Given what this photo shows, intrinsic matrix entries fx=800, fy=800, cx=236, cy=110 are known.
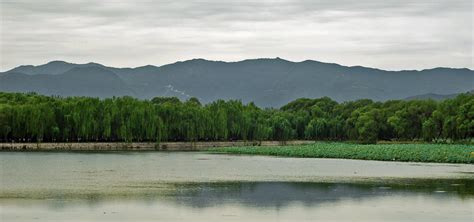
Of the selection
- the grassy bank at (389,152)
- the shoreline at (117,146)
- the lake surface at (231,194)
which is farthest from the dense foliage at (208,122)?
the lake surface at (231,194)

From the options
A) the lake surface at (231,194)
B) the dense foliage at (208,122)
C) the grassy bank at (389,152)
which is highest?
the dense foliage at (208,122)

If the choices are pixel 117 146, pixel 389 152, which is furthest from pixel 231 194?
pixel 117 146

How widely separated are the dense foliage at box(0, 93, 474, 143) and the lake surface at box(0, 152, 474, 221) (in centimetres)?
3293

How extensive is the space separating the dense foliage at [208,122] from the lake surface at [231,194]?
32.9m

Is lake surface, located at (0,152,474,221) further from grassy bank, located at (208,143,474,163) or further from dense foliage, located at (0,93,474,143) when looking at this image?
dense foliage, located at (0,93,474,143)

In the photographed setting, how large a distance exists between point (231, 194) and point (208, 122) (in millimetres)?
63676

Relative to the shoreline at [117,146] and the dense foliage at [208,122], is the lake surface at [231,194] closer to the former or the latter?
the shoreline at [117,146]

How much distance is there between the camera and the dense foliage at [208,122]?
83125 mm

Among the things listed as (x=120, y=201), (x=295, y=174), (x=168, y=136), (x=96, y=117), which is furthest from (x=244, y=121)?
(x=120, y=201)

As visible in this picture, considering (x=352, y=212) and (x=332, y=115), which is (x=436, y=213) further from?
(x=332, y=115)

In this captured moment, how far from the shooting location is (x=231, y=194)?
3275 cm

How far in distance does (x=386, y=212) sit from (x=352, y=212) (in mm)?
1182

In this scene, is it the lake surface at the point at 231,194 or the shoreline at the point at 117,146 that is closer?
the lake surface at the point at 231,194

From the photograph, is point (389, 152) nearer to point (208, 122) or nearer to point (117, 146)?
point (208, 122)
